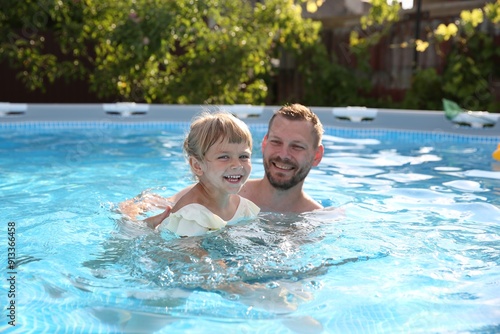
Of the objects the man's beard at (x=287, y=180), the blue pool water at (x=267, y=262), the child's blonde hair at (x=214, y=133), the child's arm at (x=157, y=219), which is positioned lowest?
the blue pool water at (x=267, y=262)

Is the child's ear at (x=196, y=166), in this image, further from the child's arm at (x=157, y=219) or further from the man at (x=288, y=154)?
the man at (x=288, y=154)

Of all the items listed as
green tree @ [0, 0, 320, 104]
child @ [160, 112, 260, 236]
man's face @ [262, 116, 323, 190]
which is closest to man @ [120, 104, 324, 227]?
man's face @ [262, 116, 323, 190]

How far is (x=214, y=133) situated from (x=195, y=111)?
6.34 meters

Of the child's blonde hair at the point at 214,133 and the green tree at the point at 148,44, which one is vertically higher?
the green tree at the point at 148,44

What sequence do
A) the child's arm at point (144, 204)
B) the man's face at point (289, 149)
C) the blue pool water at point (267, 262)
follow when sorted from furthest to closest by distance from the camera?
the child's arm at point (144, 204), the man's face at point (289, 149), the blue pool water at point (267, 262)

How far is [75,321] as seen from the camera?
2564 mm

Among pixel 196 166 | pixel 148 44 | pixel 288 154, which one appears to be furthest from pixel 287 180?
pixel 148 44

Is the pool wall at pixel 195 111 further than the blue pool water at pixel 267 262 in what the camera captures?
Yes

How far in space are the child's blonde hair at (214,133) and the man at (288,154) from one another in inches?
19.9

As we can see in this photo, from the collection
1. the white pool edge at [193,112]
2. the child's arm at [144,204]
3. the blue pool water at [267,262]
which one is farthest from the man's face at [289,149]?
the white pool edge at [193,112]

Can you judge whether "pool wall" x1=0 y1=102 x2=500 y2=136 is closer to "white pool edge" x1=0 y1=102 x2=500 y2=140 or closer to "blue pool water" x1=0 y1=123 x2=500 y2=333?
"white pool edge" x1=0 y1=102 x2=500 y2=140

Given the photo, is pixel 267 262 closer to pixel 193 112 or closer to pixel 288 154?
pixel 288 154

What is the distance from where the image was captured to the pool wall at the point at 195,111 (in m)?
8.73

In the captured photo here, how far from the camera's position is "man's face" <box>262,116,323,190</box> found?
3719mm
